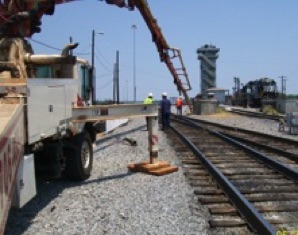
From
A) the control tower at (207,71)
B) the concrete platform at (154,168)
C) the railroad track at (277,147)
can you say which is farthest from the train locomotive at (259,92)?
the concrete platform at (154,168)

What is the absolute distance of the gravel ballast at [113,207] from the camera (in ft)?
22.2

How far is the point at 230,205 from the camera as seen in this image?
790 cm

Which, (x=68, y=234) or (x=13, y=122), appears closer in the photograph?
(x=13, y=122)

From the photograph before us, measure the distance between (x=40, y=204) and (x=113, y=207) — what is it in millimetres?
1376

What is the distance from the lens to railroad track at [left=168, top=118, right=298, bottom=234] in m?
6.76

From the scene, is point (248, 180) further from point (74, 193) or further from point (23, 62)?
point (23, 62)

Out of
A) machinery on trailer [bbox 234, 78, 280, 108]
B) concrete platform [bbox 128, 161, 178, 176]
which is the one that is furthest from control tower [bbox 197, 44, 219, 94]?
concrete platform [bbox 128, 161, 178, 176]

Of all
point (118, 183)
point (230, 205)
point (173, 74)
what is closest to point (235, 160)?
point (118, 183)

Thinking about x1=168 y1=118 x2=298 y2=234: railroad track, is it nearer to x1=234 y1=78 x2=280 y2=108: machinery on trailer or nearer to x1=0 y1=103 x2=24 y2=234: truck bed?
x1=0 y1=103 x2=24 y2=234: truck bed

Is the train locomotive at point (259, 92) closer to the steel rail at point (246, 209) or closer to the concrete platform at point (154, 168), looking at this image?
the concrete platform at point (154, 168)

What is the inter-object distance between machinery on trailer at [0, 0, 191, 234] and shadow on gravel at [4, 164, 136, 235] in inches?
11.2

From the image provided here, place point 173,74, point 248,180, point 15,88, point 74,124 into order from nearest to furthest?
point 15,88 → point 74,124 → point 248,180 → point 173,74

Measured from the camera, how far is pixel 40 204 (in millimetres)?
8250

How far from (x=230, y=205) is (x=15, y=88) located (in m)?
4.00
